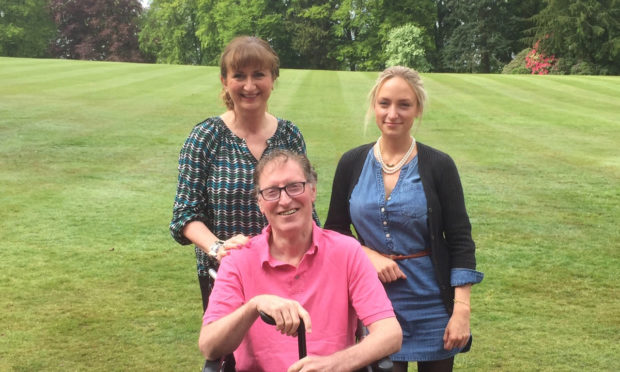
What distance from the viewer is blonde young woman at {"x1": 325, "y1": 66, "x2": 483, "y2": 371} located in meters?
2.93

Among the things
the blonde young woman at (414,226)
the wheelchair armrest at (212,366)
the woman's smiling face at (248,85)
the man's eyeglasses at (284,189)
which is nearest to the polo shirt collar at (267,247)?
the man's eyeglasses at (284,189)

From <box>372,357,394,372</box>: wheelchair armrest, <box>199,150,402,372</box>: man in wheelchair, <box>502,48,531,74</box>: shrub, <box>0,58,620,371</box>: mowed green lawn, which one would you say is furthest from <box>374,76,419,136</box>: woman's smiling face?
<box>502,48,531,74</box>: shrub

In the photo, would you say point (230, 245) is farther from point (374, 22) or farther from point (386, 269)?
point (374, 22)

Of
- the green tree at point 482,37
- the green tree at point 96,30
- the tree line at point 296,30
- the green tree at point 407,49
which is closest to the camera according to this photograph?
the green tree at point 407,49

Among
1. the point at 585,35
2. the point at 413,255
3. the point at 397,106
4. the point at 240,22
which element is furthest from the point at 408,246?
the point at 240,22

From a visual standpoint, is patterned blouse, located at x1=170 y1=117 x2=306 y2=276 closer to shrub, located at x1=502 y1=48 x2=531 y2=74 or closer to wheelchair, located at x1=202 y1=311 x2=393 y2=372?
wheelchair, located at x1=202 y1=311 x2=393 y2=372

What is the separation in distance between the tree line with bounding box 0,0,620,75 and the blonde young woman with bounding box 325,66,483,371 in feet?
131

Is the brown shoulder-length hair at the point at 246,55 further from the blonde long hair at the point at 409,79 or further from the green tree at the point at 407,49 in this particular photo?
the green tree at the point at 407,49

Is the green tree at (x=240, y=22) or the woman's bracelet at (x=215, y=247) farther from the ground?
the green tree at (x=240, y=22)

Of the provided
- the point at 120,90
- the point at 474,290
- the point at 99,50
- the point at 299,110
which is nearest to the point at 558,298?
the point at 474,290

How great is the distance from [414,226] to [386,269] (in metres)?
0.21

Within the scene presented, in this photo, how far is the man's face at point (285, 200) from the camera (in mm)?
2732

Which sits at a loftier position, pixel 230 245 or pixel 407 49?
pixel 230 245

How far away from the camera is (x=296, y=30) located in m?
52.1
